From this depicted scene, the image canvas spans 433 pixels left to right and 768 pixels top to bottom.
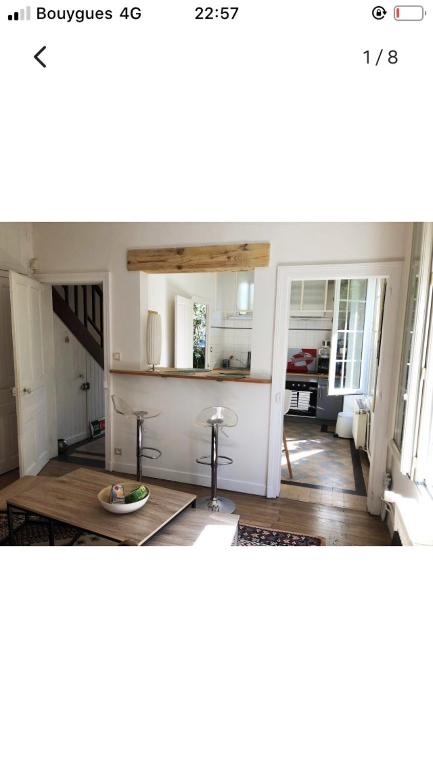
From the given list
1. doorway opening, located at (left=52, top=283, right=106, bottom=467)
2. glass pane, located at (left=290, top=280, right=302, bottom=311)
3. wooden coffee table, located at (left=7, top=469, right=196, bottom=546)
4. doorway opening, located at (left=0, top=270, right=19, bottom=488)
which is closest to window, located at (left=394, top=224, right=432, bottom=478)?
wooden coffee table, located at (left=7, top=469, right=196, bottom=546)

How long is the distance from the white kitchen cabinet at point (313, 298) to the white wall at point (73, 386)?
3292 millimetres

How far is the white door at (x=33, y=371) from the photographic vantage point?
3.37 m

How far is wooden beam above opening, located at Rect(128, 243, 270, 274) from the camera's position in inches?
121

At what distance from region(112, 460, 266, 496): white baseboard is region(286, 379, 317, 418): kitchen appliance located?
288 centimetres

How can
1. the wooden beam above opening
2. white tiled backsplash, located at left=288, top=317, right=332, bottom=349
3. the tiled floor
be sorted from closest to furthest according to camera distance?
the wooden beam above opening < the tiled floor < white tiled backsplash, located at left=288, top=317, right=332, bottom=349

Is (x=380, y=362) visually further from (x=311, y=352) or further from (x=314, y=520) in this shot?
(x=311, y=352)

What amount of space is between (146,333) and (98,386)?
1975 millimetres

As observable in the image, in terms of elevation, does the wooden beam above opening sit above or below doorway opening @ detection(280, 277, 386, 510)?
above

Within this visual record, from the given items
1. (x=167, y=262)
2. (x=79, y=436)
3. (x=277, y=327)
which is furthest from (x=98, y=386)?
(x=277, y=327)
